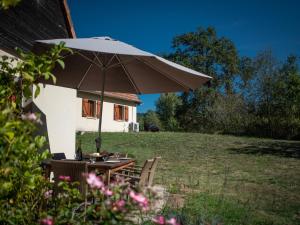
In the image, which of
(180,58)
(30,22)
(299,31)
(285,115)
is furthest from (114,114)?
(299,31)

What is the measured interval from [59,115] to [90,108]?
1455cm

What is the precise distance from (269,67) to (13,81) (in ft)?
114

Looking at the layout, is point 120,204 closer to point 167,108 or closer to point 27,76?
Answer: point 27,76

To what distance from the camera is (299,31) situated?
39.1 meters

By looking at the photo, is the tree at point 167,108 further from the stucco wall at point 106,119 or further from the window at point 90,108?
the window at point 90,108

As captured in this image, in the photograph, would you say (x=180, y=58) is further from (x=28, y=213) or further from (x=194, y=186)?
(x=28, y=213)

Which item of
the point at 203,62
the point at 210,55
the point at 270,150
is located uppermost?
the point at 210,55

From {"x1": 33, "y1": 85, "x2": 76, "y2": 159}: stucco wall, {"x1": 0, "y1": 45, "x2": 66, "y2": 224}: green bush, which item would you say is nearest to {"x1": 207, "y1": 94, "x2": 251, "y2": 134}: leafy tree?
{"x1": 33, "y1": 85, "x2": 76, "y2": 159}: stucco wall

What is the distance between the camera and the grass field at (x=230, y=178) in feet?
17.5

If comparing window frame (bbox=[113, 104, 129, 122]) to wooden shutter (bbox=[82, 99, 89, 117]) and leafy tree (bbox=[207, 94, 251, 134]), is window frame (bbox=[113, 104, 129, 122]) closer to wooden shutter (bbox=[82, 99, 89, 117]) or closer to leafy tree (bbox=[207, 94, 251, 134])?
wooden shutter (bbox=[82, 99, 89, 117])

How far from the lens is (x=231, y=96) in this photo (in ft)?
110

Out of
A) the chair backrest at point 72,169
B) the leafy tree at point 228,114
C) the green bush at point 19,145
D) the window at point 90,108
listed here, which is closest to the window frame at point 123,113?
the window at point 90,108

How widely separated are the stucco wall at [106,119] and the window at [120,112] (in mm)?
302

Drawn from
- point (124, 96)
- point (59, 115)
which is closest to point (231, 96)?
point (124, 96)
